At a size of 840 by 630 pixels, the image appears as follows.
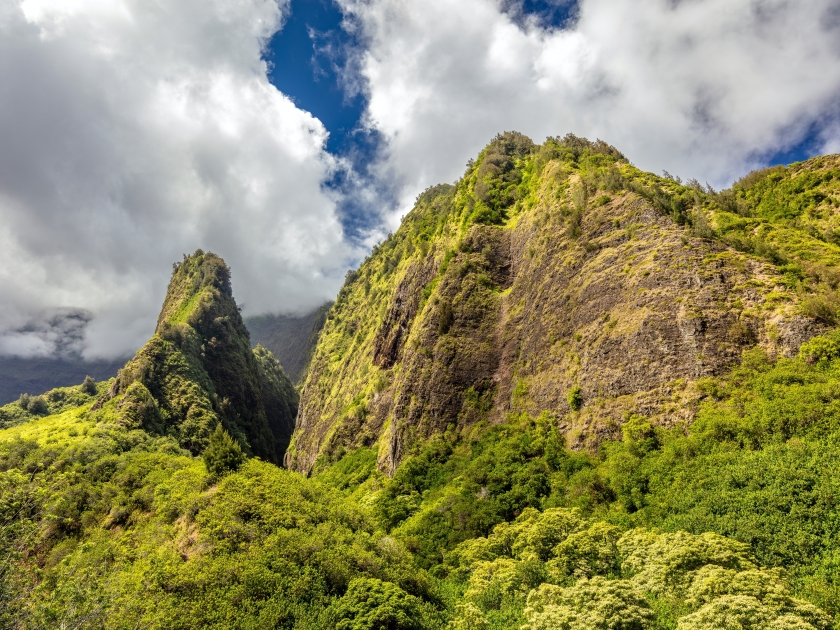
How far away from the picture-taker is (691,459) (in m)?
23.4

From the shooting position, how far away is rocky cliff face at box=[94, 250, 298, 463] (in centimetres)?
7562

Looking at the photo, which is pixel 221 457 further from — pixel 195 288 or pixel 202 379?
pixel 195 288

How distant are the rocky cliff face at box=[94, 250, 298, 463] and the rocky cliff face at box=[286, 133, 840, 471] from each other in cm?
2820

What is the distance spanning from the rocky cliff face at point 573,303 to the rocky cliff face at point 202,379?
1110 inches

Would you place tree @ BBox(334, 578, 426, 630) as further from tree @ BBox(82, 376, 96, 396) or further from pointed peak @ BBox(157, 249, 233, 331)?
tree @ BBox(82, 376, 96, 396)

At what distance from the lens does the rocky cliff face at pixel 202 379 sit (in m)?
75.6

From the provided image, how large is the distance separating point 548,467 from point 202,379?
281ft

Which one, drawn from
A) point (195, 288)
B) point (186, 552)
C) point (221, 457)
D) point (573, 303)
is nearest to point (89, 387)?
point (195, 288)

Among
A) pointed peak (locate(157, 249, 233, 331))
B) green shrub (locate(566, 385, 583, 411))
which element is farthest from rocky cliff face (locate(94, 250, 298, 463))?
green shrub (locate(566, 385, 583, 411))

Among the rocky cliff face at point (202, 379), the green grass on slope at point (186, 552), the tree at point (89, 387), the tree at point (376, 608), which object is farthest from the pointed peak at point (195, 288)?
the tree at point (376, 608)

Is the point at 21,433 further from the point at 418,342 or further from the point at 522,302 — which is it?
the point at 522,302

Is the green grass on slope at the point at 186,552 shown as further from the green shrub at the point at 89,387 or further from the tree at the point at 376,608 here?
the green shrub at the point at 89,387

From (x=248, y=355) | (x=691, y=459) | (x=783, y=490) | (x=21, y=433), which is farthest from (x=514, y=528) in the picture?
(x=248, y=355)

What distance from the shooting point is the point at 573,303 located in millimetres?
40219
